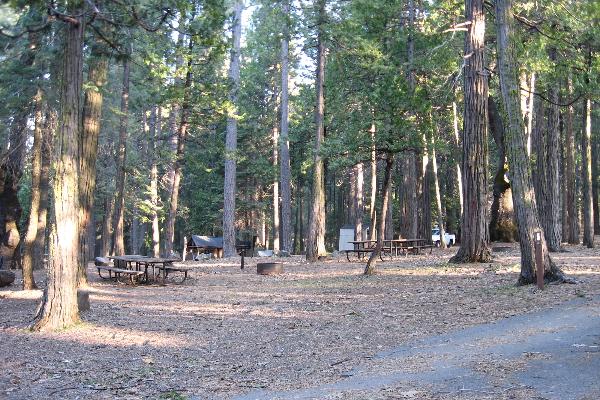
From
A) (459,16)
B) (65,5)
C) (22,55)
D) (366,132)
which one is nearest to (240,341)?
(65,5)

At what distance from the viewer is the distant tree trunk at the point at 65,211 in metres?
9.25

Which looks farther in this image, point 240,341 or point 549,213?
point 549,213

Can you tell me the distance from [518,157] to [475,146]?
4.32 m

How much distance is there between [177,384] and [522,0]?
15.2m

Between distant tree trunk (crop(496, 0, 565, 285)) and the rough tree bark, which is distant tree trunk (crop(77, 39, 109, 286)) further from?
the rough tree bark

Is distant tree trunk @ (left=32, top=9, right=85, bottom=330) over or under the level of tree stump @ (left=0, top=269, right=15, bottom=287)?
over

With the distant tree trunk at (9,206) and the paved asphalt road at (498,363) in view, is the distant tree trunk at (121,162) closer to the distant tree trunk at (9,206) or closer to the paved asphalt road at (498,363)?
the distant tree trunk at (9,206)

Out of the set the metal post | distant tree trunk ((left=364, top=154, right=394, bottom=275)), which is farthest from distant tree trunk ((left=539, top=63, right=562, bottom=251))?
the metal post

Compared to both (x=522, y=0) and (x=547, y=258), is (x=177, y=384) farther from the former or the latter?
(x=522, y=0)

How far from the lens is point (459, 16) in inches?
722

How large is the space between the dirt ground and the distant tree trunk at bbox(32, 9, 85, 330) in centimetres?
36

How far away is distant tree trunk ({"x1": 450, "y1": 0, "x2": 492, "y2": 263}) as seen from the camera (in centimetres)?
1538

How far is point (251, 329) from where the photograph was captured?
32.1 feet

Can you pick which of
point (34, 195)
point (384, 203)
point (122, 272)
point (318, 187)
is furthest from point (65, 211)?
point (318, 187)
